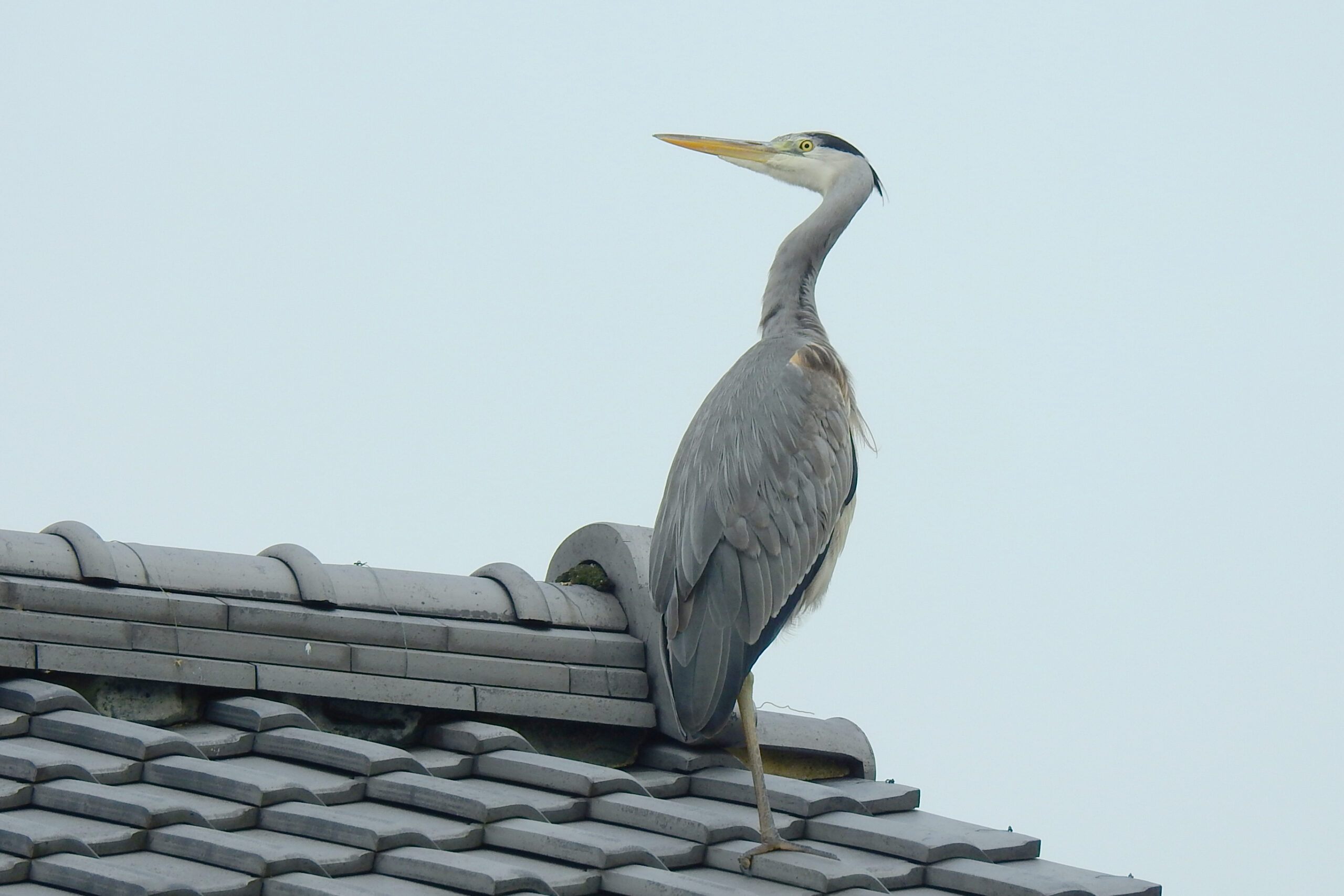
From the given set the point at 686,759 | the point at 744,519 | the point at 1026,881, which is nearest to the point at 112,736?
the point at 686,759

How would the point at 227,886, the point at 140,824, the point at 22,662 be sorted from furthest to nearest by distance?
the point at 22,662, the point at 140,824, the point at 227,886

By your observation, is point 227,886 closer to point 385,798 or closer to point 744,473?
point 385,798

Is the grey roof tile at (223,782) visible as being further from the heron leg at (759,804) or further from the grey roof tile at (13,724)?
the heron leg at (759,804)

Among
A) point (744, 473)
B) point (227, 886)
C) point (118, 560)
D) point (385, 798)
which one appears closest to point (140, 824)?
point (227, 886)

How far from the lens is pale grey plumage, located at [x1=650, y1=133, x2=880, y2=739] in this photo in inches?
181

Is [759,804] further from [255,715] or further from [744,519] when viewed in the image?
[255,715]

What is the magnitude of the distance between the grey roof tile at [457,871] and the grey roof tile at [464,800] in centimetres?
25

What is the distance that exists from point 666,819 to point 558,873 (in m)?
0.59

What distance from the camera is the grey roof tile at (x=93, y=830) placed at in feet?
10.6

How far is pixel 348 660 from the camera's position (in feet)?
14.9

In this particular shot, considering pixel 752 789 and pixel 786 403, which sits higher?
pixel 786 403

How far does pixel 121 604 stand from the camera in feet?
13.9

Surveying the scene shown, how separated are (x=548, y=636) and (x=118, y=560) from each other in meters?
1.28

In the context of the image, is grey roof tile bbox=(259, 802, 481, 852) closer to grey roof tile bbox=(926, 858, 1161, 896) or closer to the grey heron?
the grey heron
